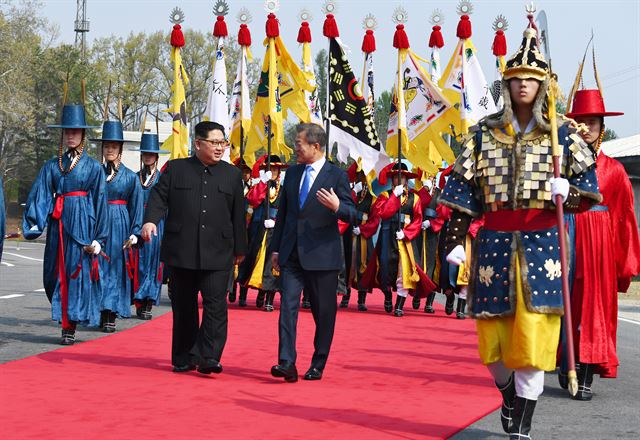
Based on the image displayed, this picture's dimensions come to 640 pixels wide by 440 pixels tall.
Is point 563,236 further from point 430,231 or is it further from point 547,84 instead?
point 430,231

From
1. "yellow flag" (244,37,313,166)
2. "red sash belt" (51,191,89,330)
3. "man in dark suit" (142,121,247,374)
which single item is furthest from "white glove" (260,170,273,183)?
"man in dark suit" (142,121,247,374)

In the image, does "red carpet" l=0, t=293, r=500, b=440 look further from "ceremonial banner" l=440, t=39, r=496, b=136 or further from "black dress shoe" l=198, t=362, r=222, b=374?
"ceremonial banner" l=440, t=39, r=496, b=136

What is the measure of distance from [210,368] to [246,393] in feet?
2.82

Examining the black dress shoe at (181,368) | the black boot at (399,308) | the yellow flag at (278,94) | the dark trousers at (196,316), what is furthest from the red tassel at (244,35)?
the black dress shoe at (181,368)

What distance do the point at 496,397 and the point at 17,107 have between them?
49.4 meters

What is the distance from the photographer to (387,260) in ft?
50.5

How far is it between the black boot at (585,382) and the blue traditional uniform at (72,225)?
4676 mm

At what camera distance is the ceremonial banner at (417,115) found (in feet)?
52.8

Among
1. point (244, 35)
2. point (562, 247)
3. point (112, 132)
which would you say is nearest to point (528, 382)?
point (562, 247)

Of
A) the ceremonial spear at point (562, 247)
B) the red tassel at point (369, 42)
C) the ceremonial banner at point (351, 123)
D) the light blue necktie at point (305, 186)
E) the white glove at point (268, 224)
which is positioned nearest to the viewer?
the ceremonial spear at point (562, 247)

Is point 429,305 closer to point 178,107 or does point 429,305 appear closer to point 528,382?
point 178,107

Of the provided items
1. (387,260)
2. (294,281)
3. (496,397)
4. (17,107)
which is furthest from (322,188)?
(17,107)

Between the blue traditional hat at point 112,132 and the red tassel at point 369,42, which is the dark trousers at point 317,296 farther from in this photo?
the red tassel at point 369,42

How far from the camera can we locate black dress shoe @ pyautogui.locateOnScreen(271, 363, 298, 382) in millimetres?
8645
